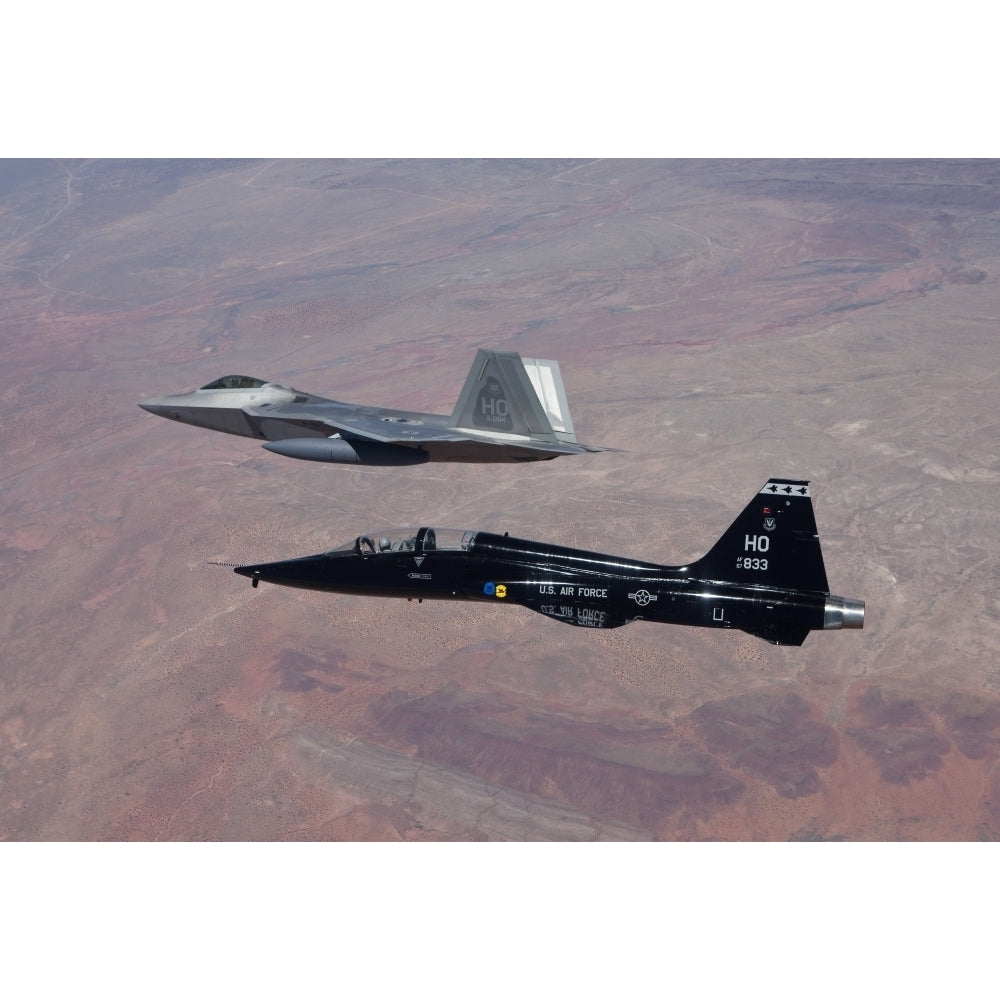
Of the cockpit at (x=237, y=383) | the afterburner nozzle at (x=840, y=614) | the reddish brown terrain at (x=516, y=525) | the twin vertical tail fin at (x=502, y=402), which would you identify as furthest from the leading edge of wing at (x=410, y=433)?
the reddish brown terrain at (x=516, y=525)

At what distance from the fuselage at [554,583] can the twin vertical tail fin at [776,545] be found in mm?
310

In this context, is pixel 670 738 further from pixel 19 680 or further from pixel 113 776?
pixel 19 680

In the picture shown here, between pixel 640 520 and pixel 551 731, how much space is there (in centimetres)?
1409

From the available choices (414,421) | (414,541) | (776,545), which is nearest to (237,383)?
(414,421)

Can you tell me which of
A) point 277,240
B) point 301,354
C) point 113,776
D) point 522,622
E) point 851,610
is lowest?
point 113,776

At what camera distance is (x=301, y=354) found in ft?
268

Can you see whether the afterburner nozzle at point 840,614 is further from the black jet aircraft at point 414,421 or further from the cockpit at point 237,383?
the cockpit at point 237,383

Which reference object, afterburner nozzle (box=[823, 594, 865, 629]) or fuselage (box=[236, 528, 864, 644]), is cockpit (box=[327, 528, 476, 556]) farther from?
afterburner nozzle (box=[823, 594, 865, 629])

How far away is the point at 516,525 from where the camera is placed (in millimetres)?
58250

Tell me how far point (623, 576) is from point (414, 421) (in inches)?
368

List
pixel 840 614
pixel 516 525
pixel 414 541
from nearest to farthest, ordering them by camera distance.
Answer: pixel 840 614
pixel 414 541
pixel 516 525

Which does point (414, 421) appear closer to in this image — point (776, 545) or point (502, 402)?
point (502, 402)

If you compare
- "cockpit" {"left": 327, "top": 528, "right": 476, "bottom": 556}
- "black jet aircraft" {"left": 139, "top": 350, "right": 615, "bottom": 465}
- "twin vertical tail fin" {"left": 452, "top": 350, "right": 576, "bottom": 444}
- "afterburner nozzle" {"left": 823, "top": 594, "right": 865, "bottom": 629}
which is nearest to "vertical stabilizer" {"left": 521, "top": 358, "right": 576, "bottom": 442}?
"black jet aircraft" {"left": 139, "top": 350, "right": 615, "bottom": 465}

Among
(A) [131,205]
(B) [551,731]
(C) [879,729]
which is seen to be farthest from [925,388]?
(A) [131,205]
